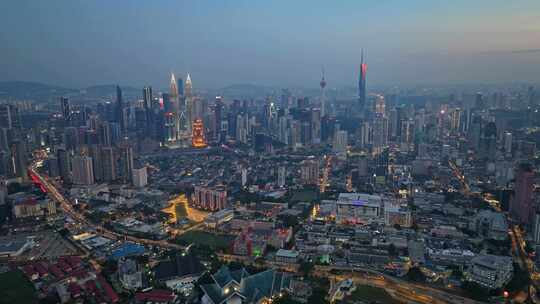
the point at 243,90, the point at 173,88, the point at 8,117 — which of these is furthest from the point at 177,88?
the point at 243,90

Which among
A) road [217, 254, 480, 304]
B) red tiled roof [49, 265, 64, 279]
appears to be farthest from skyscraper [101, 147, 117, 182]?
road [217, 254, 480, 304]

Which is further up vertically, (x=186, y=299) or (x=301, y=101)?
(x=301, y=101)

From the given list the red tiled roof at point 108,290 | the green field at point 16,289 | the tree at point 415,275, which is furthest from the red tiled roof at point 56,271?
the tree at point 415,275

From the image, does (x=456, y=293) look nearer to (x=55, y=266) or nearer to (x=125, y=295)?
(x=125, y=295)

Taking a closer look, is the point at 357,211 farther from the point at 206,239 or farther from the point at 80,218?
the point at 80,218

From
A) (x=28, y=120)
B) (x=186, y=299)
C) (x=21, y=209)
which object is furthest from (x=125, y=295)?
(x=28, y=120)

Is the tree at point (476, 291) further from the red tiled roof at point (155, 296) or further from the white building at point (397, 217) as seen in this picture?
the red tiled roof at point (155, 296)
